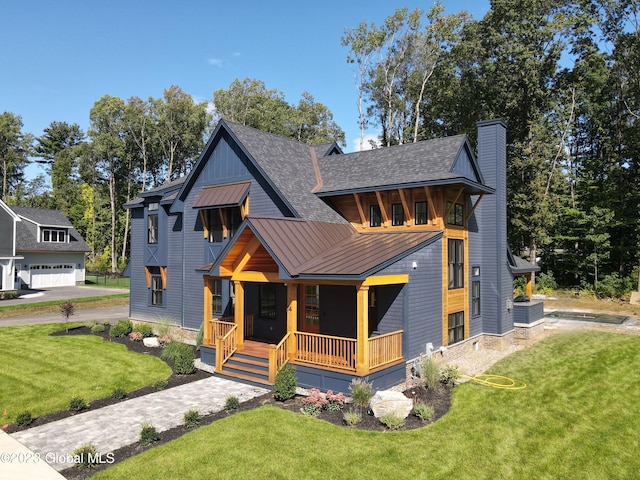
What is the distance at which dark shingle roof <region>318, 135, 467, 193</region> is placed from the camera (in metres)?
16.4

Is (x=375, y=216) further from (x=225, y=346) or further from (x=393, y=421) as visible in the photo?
(x=393, y=421)

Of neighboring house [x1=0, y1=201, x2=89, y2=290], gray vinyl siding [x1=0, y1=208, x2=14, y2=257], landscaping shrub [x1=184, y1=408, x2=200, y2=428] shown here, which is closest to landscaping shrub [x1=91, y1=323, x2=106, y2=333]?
landscaping shrub [x1=184, y1=408, x2=200, y2=428]

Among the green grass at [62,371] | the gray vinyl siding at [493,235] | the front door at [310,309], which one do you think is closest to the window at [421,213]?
the gray vinyl siding at [493,235]

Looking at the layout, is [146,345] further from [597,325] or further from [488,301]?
[597,325]

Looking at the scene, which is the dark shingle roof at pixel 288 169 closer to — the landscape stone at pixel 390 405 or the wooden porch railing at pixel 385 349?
the wooden porch railing at pixel 385 349

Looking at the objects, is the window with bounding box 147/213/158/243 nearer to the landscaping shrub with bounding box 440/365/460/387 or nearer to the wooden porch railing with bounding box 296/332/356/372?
the wooden porch railing with bounding box 296/332/356/372

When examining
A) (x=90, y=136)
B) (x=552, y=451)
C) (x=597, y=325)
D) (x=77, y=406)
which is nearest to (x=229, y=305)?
(x=77, y=406)

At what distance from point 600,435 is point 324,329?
27.8ft

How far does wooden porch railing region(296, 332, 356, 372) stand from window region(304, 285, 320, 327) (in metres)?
2.26

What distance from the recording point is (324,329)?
15539 millimetres

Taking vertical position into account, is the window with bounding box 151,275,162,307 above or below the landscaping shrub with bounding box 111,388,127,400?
above

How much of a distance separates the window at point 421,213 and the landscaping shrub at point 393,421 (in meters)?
8.15

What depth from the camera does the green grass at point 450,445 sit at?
827 cm

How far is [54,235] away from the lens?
47375 millimetres
